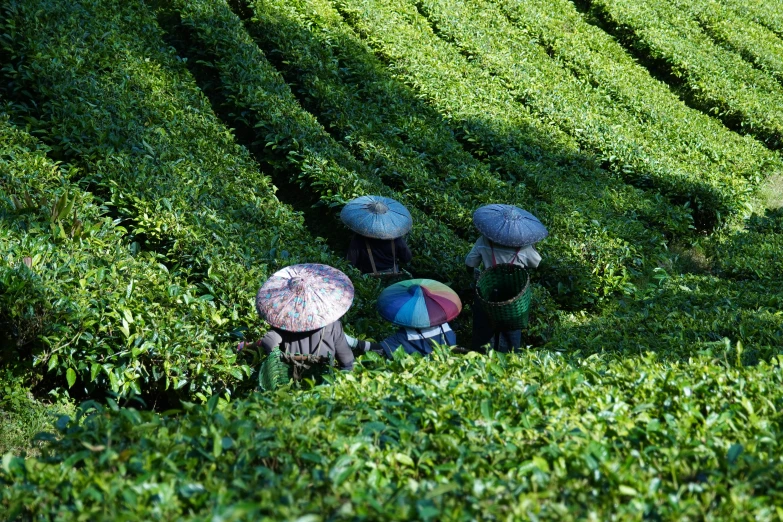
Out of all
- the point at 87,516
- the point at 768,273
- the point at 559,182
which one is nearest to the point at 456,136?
the point at 559,182

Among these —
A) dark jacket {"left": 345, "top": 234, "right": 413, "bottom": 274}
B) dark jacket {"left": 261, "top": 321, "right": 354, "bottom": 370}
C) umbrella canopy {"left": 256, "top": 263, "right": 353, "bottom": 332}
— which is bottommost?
dark jacket {"left": 345, "top": 234, "right": 413, "bottom": 274}

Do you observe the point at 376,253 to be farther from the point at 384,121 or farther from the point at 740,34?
the point at 740,34

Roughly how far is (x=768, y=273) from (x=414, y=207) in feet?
13.2

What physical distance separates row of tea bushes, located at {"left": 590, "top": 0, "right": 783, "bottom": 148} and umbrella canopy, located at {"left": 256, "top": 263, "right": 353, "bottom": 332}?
12084 millimetres

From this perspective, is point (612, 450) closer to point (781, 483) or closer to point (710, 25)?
point (781, 483)

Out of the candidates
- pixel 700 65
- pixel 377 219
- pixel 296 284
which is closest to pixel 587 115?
pixel 700 65

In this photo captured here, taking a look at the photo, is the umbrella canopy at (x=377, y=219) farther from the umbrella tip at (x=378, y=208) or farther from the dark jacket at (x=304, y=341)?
the dark jacket at (x=304, y=341)

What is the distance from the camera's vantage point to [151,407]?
18.9 feet

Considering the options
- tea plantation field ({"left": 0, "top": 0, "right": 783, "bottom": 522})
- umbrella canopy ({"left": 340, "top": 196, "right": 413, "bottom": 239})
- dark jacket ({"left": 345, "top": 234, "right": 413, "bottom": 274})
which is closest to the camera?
tea plantation field ({"left": 0, "top": 0, "right": 783, "bottom": 522})

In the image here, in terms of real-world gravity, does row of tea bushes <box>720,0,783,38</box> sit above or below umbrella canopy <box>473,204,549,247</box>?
above

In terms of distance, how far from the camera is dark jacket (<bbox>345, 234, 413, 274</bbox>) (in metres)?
7.48

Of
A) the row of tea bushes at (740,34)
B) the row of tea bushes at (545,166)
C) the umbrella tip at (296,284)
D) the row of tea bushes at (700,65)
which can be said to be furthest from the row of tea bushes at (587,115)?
the umbrella tip at (296,284)

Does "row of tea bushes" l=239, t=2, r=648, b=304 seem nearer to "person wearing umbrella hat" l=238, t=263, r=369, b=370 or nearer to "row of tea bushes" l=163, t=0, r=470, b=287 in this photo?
"row of tea bushes" l=163, t=0, r=470, b=287

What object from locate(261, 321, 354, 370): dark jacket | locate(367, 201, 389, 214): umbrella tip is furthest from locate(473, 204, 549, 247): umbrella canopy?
locate(261, 321, 354, 370): dark jacket
